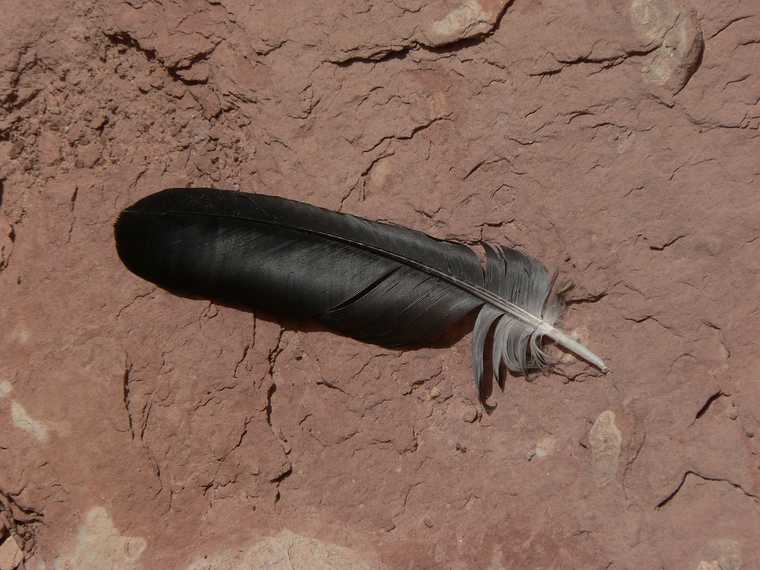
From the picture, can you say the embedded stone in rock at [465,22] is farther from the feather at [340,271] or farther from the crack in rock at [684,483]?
the crack in rock at [684,483]

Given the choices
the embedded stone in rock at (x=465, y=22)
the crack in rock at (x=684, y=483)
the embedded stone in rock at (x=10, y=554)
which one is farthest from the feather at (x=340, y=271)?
the embedded stone in rock at (x=10, y=554)

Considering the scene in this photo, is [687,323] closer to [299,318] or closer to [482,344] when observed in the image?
[482,344]

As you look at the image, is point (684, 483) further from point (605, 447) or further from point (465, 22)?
point (465, 22)

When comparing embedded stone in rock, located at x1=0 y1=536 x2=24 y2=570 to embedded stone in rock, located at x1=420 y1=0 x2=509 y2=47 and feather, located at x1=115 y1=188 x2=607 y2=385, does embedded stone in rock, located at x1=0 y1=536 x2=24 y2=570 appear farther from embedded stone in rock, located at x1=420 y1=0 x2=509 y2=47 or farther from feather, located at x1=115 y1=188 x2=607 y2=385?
embedded stone in rock, located at x1=420 y1=0 x2=509 y2=47

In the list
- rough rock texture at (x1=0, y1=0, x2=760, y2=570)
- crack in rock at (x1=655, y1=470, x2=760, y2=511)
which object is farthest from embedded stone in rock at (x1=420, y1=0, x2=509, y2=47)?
crack in rock at (x1=655, y1=470, x2=760, y2=511)

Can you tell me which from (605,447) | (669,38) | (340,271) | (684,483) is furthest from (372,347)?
(669,38)

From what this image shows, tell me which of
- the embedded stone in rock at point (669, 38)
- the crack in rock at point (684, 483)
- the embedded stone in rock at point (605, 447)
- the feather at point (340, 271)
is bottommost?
the crack in rock at point (684, 483)
